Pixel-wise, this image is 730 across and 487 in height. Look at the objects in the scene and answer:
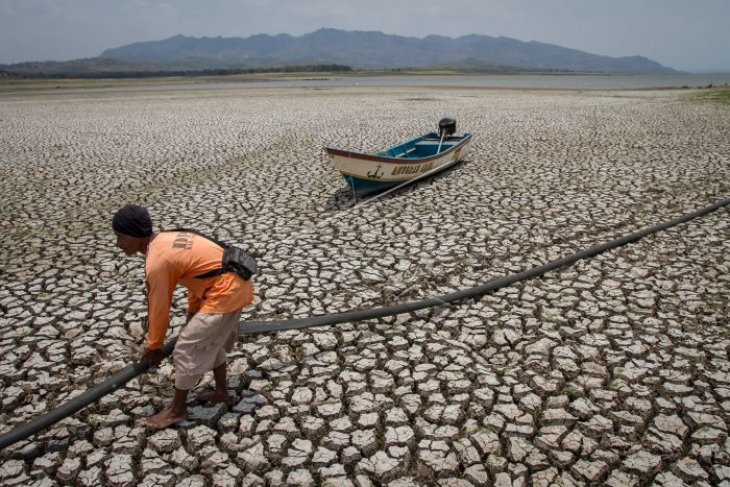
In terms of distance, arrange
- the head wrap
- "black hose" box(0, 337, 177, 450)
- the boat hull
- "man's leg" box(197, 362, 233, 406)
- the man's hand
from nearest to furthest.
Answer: the head wrap < the man's hand < "black hose" box(0, 337, 177, 450) < "man's leg" box(197, 362, 233, 406) < the boat hull

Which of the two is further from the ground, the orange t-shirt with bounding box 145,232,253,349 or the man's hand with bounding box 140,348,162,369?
the orange t-shirt with bounding box 145,232,253,349

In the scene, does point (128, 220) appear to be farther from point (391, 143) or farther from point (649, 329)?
point (391, 143)

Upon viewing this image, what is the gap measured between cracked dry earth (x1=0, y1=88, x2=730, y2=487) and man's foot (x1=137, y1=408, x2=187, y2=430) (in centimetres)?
7

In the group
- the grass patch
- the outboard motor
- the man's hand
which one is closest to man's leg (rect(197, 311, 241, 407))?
the man's hand

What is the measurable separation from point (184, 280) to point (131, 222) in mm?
554

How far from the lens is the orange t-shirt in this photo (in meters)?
3.18

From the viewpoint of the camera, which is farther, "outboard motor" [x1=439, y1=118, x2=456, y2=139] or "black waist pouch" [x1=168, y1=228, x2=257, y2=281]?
"outboard motor" [x1=439, y1=118, x2=456, y2=139]

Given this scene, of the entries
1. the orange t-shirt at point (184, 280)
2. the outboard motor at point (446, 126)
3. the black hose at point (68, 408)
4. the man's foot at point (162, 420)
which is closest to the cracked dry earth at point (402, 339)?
the man's foot at point (162, 420)

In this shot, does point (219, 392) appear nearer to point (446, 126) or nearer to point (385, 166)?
point (385, 166)

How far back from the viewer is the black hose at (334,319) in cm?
365

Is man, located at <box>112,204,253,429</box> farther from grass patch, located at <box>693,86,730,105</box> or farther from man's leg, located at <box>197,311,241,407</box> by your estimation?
grass patch, located at <box>693,86,730,105</box>

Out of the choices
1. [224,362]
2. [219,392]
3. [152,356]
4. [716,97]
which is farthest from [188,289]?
[716,97]

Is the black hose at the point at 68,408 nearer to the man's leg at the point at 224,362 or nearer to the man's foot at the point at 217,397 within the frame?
the man's leg at the point at 224,362

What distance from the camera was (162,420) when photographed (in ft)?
12.7
